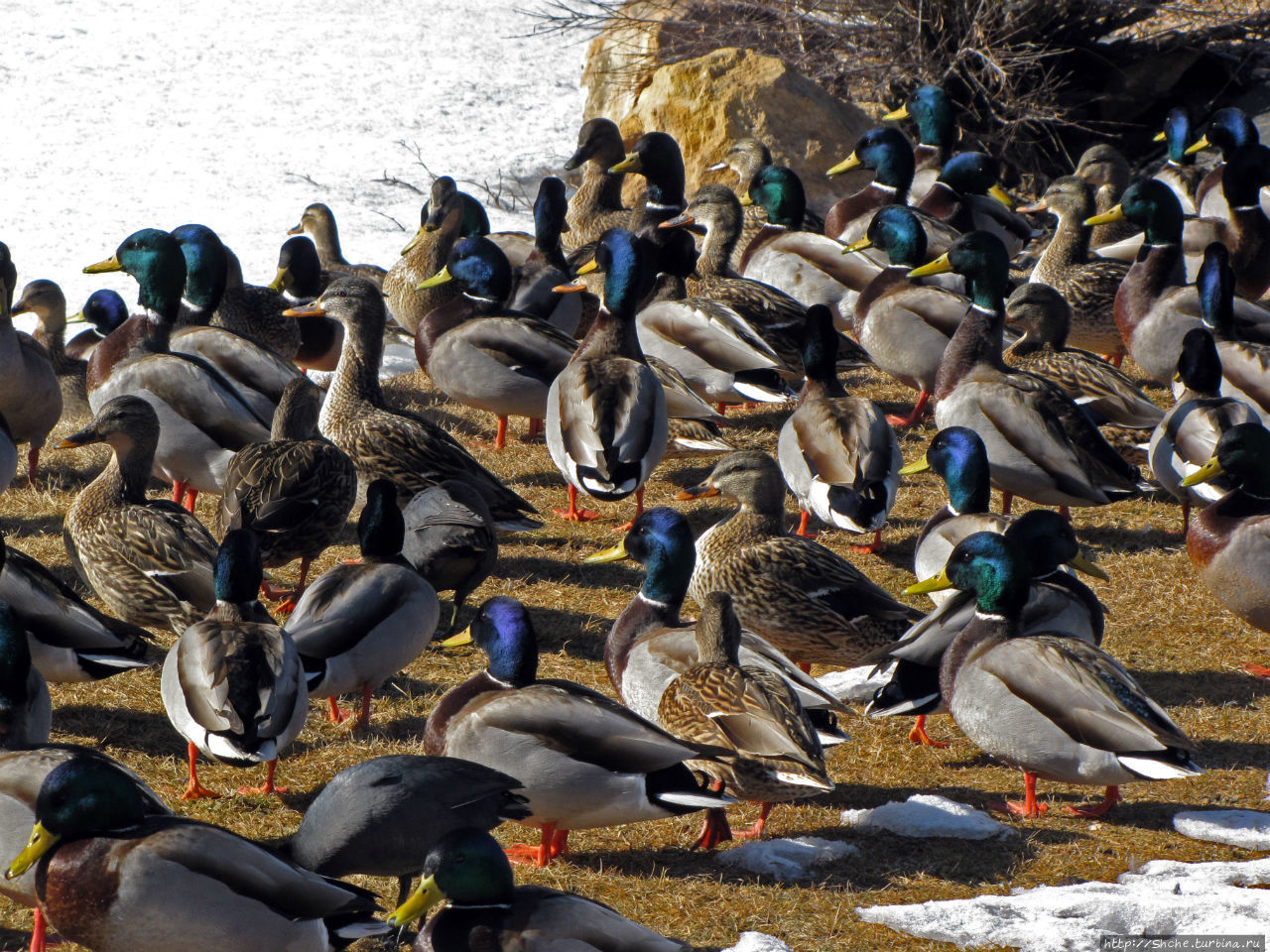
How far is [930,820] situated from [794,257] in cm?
599

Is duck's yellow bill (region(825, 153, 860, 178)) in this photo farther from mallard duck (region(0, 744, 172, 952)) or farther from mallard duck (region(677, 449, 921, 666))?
mallard duck (region(0, 744, 172, 952))

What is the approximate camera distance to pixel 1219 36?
14.9 meters

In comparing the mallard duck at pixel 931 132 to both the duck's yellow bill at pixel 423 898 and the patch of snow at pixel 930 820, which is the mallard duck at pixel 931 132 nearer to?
the patch of snow at pixel 930 820

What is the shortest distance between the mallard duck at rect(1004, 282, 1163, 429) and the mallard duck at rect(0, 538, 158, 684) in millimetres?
4594

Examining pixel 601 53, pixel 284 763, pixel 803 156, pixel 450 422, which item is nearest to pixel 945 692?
pixel 284 763

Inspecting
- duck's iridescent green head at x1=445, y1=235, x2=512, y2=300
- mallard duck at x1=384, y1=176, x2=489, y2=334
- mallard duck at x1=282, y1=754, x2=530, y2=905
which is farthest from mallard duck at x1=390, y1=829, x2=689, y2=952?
mallard duck at x1=384, y1=176, x2=489, y2=334

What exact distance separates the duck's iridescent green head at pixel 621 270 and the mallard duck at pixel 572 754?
3.65 metres

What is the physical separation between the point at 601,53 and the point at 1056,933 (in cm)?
1220

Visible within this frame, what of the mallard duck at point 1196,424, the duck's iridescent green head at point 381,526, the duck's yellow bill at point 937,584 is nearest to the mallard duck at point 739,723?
the duck's yellow bill at point 937,584

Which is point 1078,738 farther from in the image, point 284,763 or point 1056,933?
point 284,763

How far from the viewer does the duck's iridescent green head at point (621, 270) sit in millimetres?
7984

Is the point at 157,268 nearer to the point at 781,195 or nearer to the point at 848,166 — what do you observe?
the point at 781,195

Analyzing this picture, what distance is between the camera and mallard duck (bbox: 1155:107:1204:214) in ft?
40.4

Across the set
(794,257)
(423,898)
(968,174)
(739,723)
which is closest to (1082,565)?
(739,723)
